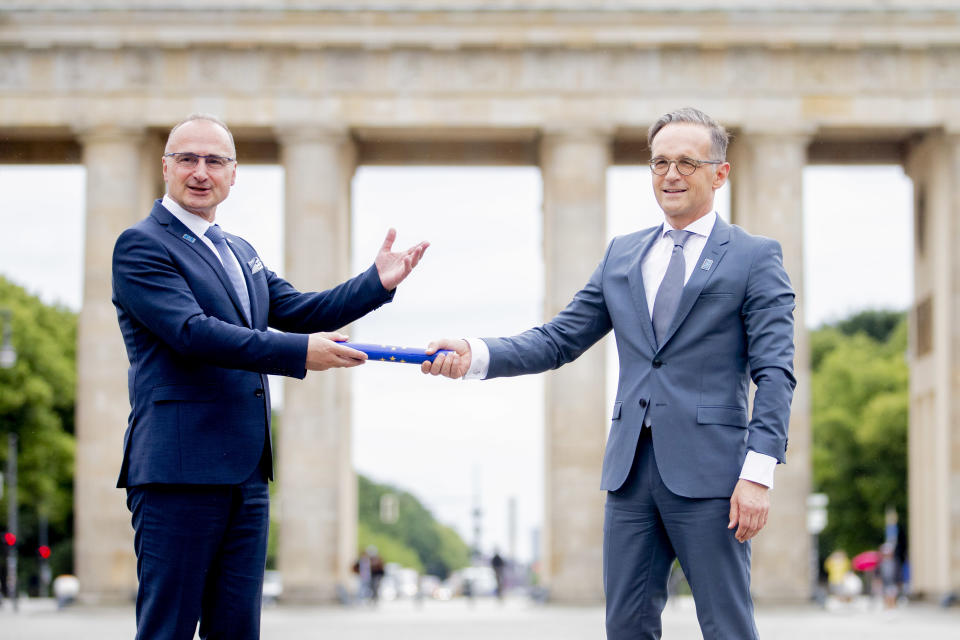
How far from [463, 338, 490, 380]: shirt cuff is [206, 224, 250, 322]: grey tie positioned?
1233mm

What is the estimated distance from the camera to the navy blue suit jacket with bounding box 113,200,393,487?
24.3ft

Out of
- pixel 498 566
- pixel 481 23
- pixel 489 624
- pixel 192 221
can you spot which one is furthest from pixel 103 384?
pixel 192 221

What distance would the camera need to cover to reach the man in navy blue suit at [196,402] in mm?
7379

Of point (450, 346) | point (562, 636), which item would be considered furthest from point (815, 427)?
point (450, 346)

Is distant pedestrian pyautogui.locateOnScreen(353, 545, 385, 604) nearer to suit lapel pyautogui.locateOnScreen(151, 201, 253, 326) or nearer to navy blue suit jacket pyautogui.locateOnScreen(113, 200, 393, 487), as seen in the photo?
suit lapel pyautogui.locateOnScreen(151, 201, 253, 326)

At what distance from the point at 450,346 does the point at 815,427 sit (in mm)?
72504

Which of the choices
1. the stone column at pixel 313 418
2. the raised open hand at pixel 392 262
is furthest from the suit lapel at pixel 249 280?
the stone column at pixel 313 418

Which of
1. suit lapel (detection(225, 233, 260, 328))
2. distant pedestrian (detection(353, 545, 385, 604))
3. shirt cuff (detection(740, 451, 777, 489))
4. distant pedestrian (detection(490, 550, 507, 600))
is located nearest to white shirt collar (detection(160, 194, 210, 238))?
suit lapel (detection(225, 233, 260, 328))

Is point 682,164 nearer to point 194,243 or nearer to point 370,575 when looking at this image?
point 194,243

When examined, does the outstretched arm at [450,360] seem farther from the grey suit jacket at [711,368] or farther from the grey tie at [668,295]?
the grey tie at [668,295]

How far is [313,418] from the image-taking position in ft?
136

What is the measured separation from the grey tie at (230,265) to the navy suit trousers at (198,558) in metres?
0.92

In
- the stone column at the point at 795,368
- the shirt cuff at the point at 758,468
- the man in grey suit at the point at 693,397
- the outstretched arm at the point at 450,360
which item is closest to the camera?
the shirt cuff at the point at 758,468

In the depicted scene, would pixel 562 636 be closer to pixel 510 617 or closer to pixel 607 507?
pixel 510 617
